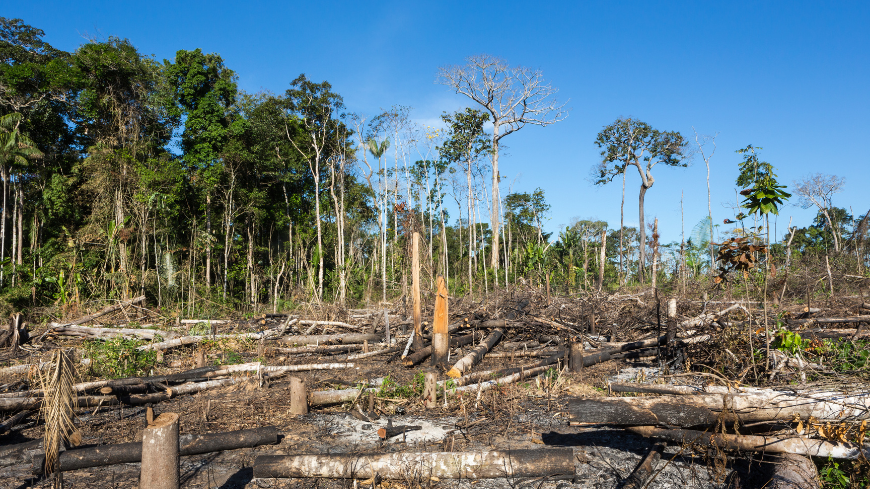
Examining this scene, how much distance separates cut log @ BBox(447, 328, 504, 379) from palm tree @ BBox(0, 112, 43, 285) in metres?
18.4

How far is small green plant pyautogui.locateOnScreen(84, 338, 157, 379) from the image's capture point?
26.0ft

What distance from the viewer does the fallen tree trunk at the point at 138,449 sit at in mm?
4168

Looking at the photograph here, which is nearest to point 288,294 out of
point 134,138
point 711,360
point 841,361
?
point 134,138

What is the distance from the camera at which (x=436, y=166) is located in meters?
32.4

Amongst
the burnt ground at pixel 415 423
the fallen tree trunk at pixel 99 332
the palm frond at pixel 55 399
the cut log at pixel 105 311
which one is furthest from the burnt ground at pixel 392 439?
the cut log at pixel 105 311

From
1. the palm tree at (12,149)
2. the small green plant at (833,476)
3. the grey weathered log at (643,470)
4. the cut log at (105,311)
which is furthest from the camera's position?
the palm tree at (12,149)

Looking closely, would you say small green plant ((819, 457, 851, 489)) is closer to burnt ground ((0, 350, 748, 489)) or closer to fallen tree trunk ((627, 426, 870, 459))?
fallen tree trunk ((627, 426, 870, 459))

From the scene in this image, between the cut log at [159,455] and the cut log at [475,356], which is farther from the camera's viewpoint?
the cut log at [475,356]

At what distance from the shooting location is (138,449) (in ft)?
14.2

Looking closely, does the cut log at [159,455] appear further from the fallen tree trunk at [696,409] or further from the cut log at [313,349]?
the cut log at [313,349]

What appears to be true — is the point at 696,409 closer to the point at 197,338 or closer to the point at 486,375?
the point at 486,375

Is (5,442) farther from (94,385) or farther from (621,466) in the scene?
(621,466)

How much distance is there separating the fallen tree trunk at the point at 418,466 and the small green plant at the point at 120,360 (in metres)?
5.47

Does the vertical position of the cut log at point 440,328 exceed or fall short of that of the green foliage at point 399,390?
it exceeds it
